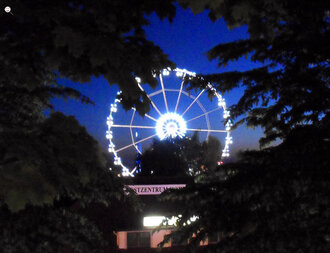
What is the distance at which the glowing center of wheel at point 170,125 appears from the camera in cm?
1972

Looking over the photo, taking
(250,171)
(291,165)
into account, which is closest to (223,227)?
(250,171)

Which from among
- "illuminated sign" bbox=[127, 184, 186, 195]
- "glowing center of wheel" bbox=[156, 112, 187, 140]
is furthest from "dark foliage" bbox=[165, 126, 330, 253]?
"glowing center of wheel" bbox=[156, 112, 187, 140]

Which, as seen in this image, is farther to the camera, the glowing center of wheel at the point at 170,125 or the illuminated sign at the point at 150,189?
the glowing center of wheel at the point at 170,125

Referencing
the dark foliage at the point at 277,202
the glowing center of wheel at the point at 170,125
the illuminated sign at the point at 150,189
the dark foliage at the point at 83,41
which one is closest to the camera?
the dark foliage at the point at 83,41

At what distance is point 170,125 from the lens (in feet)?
64.8

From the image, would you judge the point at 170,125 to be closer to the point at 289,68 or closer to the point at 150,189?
the point at 150,189

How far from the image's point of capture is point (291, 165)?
3.93 m

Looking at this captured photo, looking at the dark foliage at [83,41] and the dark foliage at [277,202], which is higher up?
the dark foliage at [83,41]

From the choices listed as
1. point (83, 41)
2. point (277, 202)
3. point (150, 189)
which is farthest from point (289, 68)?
point (150, 189)

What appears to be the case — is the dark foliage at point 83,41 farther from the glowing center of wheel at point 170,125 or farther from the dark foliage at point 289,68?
the glowing center of wheel at point 170,125

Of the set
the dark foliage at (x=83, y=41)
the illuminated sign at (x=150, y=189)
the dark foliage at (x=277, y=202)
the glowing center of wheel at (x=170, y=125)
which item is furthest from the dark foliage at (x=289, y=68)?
the glowing center of wheel at (x=170, y=125)

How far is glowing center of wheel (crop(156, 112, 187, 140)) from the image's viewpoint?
64.7 ft

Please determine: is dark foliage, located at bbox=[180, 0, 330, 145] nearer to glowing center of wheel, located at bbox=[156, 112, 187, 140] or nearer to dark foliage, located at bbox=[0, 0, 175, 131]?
dark foliage, located at bbox=[0, 0, 175, 131]

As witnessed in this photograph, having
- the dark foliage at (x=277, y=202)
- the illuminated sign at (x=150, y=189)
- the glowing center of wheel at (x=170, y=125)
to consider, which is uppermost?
the glowing center of wheel at (x=170, y=125)
